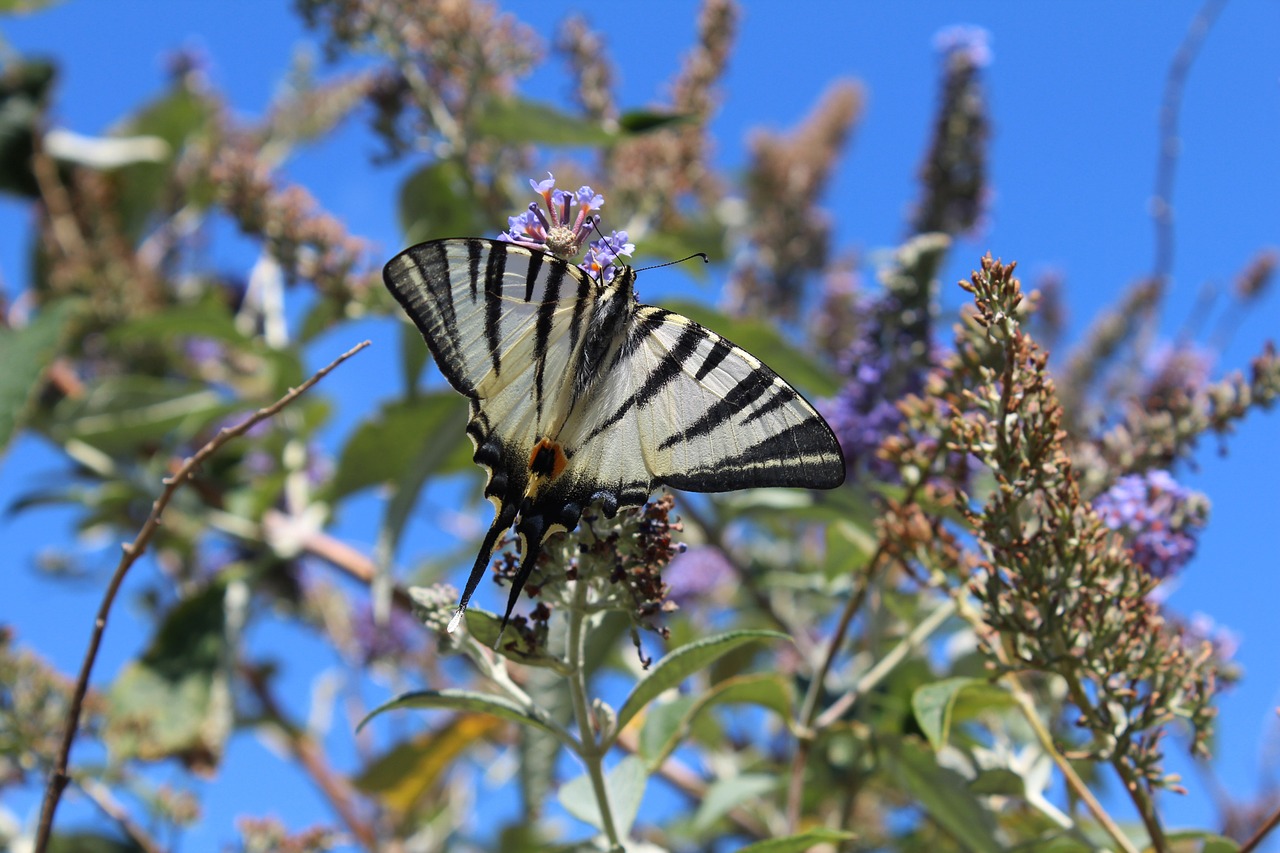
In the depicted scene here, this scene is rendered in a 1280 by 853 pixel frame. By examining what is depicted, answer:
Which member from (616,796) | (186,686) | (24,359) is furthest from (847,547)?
(24,359)

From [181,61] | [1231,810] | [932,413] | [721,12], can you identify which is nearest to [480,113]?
[721,12]

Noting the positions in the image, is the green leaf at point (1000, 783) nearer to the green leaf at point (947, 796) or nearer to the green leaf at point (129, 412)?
the green leaf at point (947, 796)

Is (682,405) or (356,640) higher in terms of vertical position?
(356,640)

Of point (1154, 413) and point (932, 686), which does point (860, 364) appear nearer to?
point (1154, 413)

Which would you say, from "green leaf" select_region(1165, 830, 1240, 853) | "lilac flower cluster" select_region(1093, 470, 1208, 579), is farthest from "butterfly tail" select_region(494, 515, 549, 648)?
"green leaf" select_region(1165, 830, 1240, 853)

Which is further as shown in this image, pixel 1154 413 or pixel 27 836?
pixel 27 836

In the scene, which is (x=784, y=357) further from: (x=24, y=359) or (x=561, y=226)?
(x=24, y=359)
